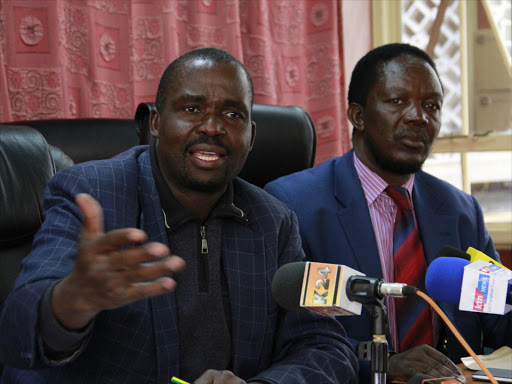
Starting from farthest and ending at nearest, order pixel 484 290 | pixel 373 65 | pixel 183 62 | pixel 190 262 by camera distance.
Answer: pixel 373 65, pixel 183 62, pixel 190 262, pixel 484 290

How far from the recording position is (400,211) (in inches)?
78.9

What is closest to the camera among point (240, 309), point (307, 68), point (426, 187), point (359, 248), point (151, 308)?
point (151, 308)

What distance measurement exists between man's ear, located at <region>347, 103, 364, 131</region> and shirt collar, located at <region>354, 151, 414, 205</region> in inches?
4.4

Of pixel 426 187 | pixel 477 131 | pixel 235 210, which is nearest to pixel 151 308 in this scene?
pixel 235 210

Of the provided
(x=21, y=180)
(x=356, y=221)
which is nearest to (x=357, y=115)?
(x=356, y=221)

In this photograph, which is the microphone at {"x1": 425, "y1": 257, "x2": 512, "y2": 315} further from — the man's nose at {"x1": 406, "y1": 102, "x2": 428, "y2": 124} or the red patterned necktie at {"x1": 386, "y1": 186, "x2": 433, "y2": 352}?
the man's nose at {"x1": 406, "y1": 102, "x2": 428, "y2": 124}

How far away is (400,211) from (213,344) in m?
0.79

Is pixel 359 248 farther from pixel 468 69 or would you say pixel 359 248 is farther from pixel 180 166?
pixel 468 69

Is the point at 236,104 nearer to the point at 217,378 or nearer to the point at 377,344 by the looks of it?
the point at 217,378

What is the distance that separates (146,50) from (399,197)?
43.1 inches

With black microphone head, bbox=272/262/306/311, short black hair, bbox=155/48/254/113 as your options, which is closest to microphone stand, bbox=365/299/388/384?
black microphone head, bbox=272/262/306/311

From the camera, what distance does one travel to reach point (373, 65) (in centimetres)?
212

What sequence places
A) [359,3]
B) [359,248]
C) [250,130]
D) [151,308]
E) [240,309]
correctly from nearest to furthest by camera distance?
[151,308] < [240,309] < [250,130] < [359,248] < [359,3]

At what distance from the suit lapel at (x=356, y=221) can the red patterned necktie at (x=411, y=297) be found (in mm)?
67
